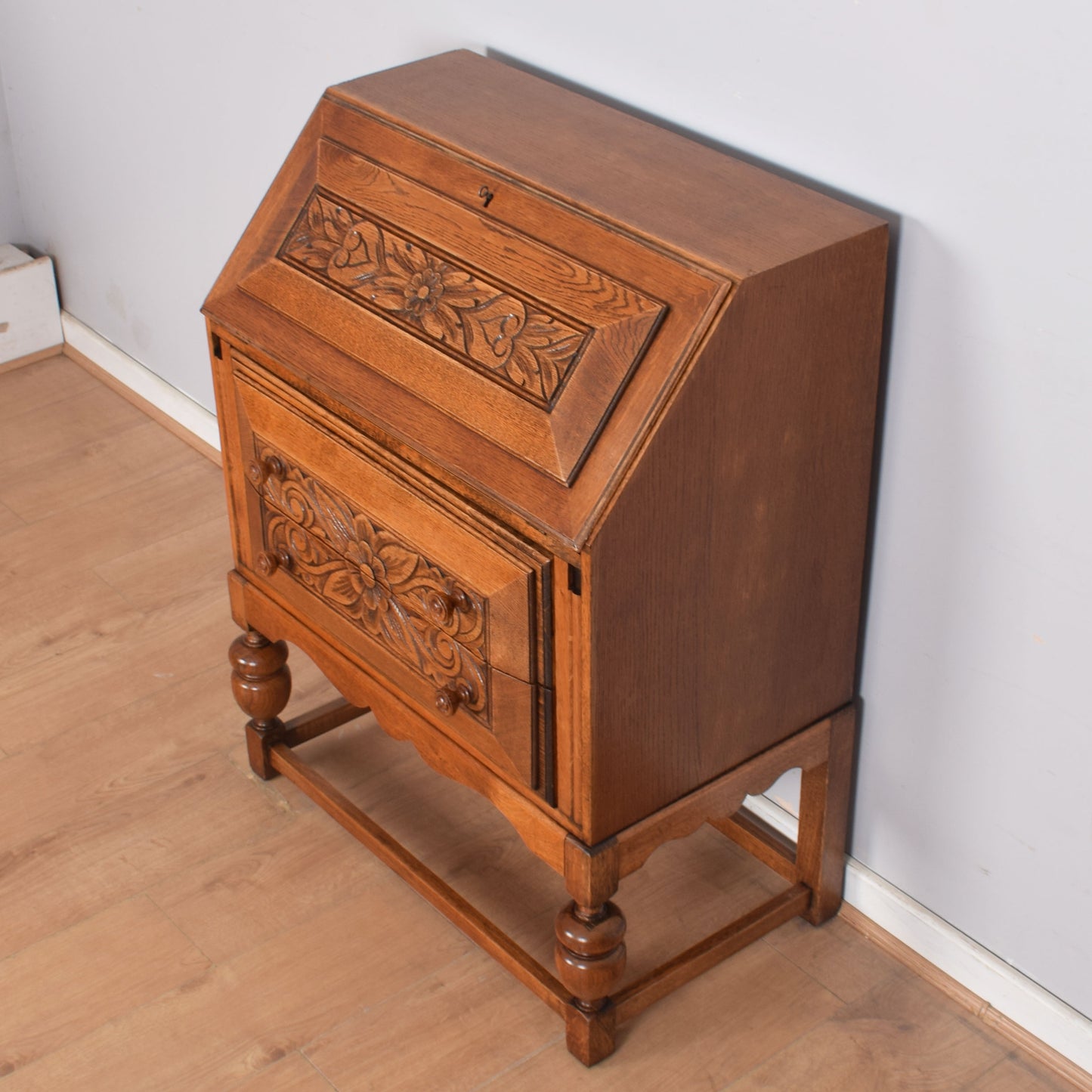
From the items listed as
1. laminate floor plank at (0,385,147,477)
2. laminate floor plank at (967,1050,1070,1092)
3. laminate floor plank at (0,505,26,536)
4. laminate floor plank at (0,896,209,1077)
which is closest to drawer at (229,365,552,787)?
laminate floor plank at (0,896,209,1077)

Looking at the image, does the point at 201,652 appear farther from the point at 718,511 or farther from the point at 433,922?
the point at 718,511

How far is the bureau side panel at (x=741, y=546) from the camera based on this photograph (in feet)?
4.43

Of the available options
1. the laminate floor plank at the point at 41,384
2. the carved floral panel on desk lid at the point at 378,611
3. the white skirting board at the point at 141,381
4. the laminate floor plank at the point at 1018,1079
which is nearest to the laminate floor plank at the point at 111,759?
the carved floral panel on desk lid at the point at 378,611

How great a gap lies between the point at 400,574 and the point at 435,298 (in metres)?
0.30

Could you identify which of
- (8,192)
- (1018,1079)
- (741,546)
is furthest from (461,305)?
(8,192)

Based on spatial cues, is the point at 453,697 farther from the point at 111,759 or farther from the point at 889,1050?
the point at 111,759

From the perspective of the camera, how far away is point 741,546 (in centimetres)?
147

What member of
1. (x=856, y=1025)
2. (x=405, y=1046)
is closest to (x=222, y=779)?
(x=405, y=1046)

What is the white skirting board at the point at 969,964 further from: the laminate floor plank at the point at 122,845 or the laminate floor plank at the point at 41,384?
the laminate floor plank at the point at 41,384

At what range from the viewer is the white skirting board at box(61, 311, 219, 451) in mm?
2805

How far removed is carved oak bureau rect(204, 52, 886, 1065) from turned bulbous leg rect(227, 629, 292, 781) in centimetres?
19

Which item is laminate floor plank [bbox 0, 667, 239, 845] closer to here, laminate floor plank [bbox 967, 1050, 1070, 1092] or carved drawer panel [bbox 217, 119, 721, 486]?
carved drawer panel [bbox 217, 119, 721, 486]

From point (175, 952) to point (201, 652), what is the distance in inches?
23.9

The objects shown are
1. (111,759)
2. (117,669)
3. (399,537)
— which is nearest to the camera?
(399,537)
